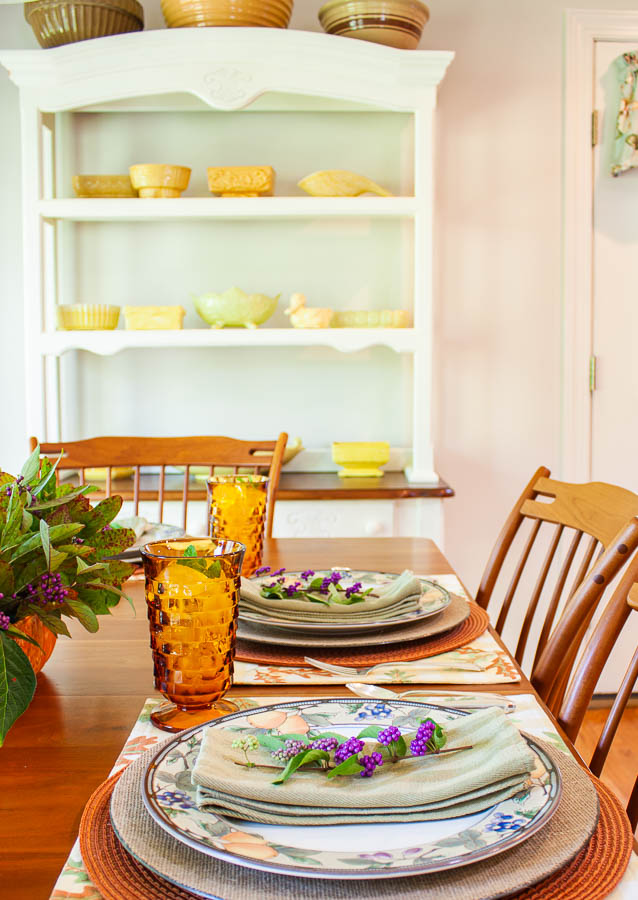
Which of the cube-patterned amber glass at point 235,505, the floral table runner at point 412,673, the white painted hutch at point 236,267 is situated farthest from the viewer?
the white painted hutch at point 236,267

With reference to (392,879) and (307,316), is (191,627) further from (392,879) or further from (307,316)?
(307,316)

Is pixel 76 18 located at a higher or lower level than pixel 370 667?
higher

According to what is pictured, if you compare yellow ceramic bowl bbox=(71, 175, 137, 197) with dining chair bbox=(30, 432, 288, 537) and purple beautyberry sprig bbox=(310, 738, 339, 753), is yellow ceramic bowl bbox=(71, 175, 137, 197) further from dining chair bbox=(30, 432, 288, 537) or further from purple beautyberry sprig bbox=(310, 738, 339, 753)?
purple beautyberry sprig bbox=(310, 738, 339, 753)

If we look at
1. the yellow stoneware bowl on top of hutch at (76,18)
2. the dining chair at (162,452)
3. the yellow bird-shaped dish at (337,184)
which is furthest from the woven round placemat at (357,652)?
the yellow stoneware bowl on top of hutch at (76,18)

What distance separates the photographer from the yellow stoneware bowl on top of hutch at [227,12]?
2.38 meters

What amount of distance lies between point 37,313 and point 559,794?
7.35ft

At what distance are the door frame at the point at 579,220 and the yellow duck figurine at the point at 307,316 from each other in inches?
32.7

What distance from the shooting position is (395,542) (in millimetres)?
1570

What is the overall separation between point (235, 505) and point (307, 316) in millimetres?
1402

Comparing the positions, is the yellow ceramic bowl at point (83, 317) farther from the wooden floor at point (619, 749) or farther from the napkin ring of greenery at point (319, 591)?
the wooden floor at point (619, 749)

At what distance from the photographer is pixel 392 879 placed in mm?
467

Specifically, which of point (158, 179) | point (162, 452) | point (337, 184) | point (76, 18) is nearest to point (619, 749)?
point (162, 452)

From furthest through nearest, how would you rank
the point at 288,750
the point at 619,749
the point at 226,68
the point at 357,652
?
the point at 619,749
the point at 226,68
the point at 357,652
the point at 288,750

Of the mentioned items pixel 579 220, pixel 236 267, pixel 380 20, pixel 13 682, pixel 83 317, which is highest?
pixel 380 20
